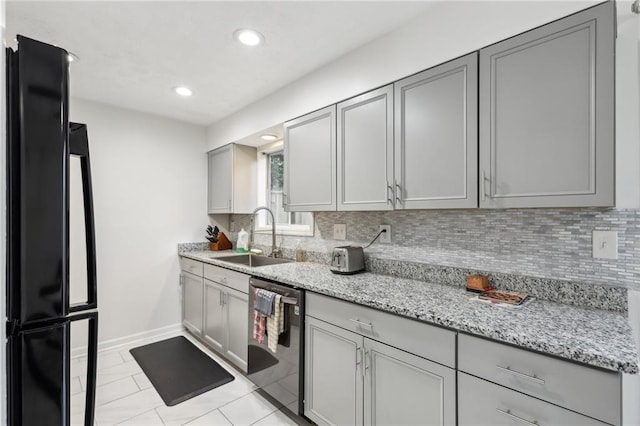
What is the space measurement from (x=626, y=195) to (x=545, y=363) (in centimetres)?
81

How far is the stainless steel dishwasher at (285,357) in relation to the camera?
6.15 feet

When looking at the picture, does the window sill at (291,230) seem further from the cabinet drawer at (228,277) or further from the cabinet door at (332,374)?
the cabinet door at (332,374)

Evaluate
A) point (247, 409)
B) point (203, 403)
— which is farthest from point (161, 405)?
point (247, 409)

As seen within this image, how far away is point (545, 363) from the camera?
40.6 inches

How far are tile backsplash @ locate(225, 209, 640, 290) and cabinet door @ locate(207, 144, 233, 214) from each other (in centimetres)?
168

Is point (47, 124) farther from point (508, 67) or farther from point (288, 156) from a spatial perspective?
point (288, 156)

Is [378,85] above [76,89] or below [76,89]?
below

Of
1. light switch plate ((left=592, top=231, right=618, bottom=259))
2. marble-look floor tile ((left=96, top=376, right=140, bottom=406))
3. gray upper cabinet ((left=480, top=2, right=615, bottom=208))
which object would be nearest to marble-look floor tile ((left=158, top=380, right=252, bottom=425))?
marble-look floor tile ((left=96, top=376, right=140, bottom=406))

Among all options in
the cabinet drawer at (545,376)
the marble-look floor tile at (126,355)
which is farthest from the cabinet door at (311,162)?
the marble-look floor tile at (126,355)

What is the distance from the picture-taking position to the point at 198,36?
1896mm

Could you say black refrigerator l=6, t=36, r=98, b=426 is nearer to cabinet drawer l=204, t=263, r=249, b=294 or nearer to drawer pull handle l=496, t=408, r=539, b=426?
drawer pull handle l=496, t=408, r=539, b=426

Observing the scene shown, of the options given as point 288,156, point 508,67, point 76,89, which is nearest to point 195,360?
Result: point 288,156

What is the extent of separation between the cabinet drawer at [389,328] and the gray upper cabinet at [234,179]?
1.84 metres

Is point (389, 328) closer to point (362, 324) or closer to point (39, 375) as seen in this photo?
point (362, 324)
